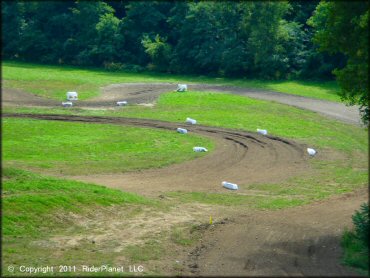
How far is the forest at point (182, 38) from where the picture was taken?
6706cm

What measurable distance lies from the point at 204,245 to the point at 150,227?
225 centimetres

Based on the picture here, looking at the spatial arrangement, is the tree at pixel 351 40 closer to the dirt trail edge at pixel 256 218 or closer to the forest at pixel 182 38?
the dirt trail edge at pixel 256 218

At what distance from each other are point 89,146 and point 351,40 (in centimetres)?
1925

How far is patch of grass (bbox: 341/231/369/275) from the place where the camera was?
1814cm

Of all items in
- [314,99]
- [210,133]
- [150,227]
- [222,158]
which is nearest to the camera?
[150,227]

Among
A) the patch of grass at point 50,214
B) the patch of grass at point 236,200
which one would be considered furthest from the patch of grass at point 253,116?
the patch of grass at point 50,214

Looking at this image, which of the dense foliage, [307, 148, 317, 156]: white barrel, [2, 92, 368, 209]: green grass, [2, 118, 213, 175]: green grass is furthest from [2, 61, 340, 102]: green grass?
[307, 148, 317, 156]: white barrel

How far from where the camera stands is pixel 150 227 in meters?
23.1

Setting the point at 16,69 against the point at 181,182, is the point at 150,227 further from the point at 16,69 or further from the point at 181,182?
the point at 16,69

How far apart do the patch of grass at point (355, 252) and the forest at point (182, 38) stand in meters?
43.2

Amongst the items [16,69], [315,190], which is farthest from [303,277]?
[16,69]

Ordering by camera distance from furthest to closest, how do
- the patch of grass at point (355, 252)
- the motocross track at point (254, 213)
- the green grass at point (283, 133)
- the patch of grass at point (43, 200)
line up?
1. the green grass at point (283, 133)
2. the patch of grass at point (43, 200)
3. the motocross track at point (254, 213)
4. the patch of grass at point (355, 252)

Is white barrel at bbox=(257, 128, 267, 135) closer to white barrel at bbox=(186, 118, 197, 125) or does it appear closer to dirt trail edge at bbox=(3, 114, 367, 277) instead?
dirt trail edge at bbox=(3, 114, 367, 277)

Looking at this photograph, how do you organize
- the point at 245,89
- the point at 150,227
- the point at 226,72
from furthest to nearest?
the point at 226,72
the point at 245,89
the point at 150,227
